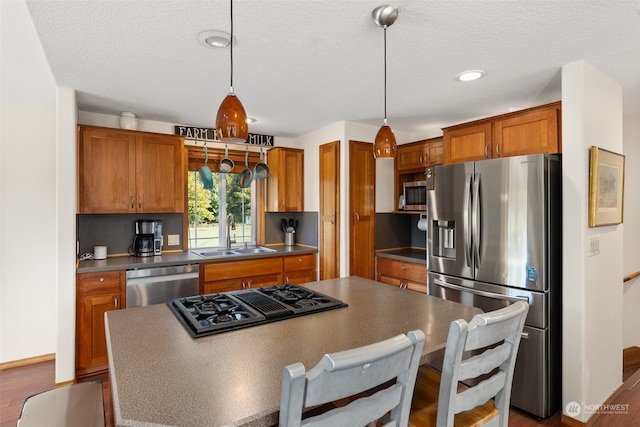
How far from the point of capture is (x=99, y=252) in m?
3.22

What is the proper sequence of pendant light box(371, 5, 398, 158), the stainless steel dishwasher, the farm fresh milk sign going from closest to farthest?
pendant light box(371, 5, 398, 158)
the stainless steel dishwasher
the farm fresh milk sign

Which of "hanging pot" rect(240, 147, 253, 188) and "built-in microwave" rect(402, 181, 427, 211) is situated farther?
"hanging pot" rect(240, 147, 253, 188)

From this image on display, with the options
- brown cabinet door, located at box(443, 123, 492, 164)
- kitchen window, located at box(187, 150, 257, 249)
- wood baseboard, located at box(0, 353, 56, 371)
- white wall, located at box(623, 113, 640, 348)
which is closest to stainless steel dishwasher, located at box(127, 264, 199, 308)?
kitchen window, located at box(187, 150, 257, 249)

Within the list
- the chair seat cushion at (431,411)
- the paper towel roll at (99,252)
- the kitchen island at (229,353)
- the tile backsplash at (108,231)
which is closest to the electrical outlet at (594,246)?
the kitchen island at (229,353)

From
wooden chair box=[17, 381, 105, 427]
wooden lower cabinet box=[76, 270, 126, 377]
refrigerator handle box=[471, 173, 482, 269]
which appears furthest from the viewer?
wooden lower cabinet box=[76, 270, 126, 377]

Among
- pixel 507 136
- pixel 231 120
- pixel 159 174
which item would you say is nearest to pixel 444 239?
pixel 507 136

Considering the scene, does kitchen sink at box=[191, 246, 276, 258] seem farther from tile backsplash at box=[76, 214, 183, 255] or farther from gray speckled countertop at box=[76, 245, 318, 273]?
tile backsplash at box=[76, 214, 183, 255]

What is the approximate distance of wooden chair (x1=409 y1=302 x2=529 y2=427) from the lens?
1192 millimetres

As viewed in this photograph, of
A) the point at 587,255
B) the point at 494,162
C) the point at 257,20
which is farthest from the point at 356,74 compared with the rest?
the point at 587,255

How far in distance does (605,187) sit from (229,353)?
2632 millimetres

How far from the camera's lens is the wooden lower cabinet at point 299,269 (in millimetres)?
3792

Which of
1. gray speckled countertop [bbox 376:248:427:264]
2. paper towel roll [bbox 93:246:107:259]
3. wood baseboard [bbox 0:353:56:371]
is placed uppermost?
paper towel roll [bbox 93:246:107:259]

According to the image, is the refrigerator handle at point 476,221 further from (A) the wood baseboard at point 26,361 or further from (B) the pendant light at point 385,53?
(A) the wood baseboard at point 26,361

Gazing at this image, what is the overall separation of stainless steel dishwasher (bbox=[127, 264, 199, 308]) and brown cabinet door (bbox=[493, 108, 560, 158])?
287 centimetres
